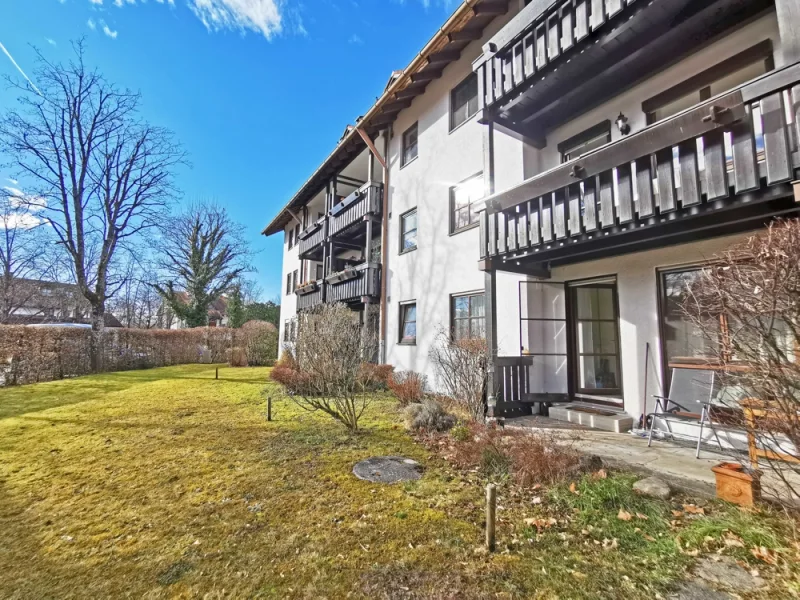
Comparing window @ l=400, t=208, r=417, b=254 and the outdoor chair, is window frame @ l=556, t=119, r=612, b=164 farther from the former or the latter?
window @ l=400, t=208, r=417, b=254

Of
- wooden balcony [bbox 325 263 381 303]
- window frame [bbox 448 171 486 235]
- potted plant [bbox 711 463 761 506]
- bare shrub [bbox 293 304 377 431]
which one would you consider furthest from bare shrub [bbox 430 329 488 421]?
wooden balcony [bbox 325 263 381 303]

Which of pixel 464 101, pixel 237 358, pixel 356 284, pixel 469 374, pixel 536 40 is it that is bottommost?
pixel 237 358

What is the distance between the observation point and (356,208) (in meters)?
13.4

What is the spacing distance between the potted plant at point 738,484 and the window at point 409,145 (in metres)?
10.3

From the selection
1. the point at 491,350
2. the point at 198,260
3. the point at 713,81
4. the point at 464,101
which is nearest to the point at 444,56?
the point at 464,101

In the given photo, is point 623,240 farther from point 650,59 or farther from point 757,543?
point 757,543

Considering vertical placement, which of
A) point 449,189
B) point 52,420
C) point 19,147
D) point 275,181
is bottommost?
point 52,420

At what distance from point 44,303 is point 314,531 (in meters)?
40.0

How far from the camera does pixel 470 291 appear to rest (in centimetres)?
841

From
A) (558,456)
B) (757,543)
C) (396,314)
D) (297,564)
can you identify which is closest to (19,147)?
(396,314)

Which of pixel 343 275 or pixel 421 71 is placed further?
pixel 343 275

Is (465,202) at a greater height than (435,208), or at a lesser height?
lesser

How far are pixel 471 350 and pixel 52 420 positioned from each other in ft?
27.9

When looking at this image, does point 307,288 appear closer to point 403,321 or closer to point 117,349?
point 403,321
